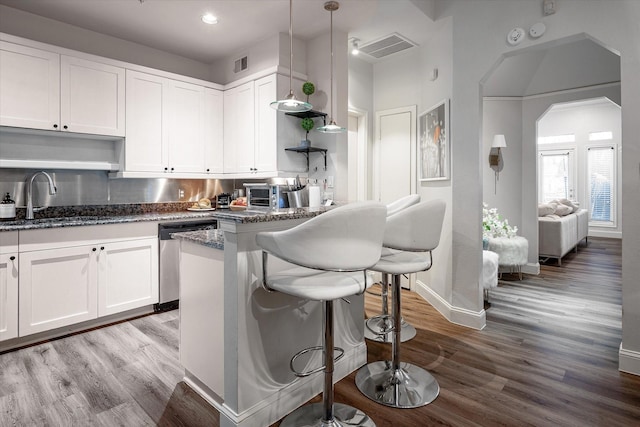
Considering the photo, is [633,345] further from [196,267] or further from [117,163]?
[117,163]

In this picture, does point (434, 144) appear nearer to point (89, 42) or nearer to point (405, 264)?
point (405, 264)

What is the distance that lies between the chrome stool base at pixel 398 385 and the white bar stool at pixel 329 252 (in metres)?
0.44

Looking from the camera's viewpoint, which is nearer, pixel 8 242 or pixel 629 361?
pixel 629 361

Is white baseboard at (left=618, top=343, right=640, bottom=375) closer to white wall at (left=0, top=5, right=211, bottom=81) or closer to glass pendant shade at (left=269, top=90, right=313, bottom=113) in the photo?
glass pendant shade at (left=269, top=90, right=313, bottom=113)

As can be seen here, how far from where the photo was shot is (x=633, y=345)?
244 centimetres

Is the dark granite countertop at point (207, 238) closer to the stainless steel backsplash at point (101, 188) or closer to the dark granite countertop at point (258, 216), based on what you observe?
the dark granite countertop at point (258, 216)

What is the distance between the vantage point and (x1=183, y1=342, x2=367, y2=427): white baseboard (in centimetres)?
181

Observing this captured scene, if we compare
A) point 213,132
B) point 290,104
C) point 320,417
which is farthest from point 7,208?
point 320,417

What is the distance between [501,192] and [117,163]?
17.4ft

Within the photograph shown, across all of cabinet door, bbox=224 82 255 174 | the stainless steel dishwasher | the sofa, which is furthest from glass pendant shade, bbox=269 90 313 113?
the sofa

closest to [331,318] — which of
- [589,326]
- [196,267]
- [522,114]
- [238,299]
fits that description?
[238,299]

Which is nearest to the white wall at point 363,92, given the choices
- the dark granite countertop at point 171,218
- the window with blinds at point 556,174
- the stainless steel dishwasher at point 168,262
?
the dark granite countertop at point 171,218

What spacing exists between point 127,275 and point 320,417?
7.90 feet

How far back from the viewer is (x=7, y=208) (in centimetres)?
310
